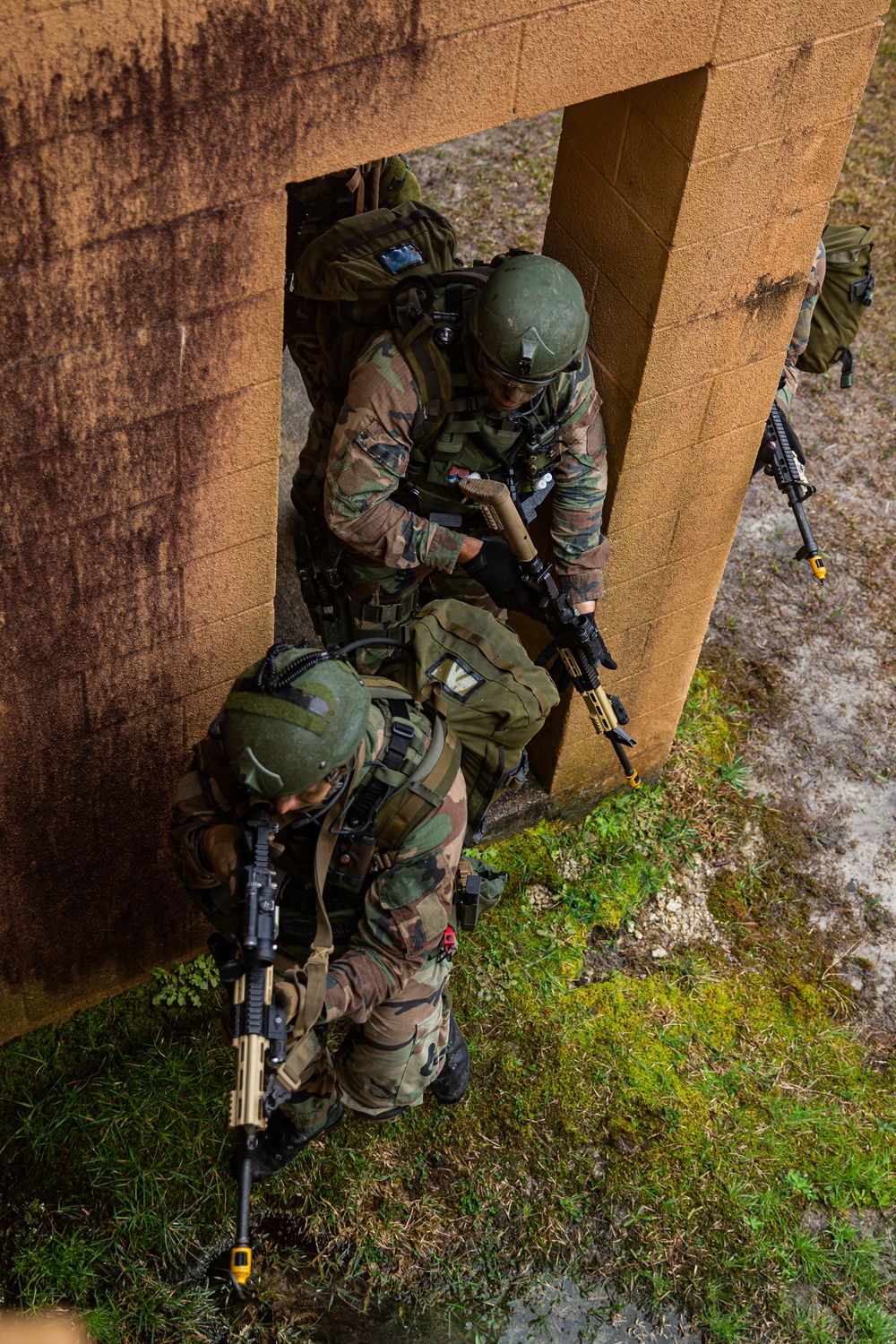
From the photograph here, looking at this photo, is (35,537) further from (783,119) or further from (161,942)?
(783,119)

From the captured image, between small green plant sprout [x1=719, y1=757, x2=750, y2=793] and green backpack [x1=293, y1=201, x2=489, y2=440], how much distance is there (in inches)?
101

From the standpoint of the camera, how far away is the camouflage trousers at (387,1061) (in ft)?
14.3

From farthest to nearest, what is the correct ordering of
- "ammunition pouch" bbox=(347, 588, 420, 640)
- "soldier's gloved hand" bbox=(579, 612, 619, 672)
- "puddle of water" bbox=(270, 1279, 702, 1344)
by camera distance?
1. "ammunition pouch" bbox=(347, 588, 420, 640)
2. "soldier's gloved hand" bbox=(579, 612, 619, 672)
3. "puddle of water" bbox=(270, 1279, 702, 1344)

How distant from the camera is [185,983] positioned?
5.21m

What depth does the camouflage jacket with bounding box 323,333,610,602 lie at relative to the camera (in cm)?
459

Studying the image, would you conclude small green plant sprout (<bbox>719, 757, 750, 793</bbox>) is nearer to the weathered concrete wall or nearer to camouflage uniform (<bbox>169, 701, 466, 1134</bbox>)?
the weathered concrete wall

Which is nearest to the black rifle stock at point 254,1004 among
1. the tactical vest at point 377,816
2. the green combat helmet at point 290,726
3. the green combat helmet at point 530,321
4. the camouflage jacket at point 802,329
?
the green combat helmet at point 290,726

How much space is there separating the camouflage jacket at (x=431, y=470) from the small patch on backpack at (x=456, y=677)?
0.59m

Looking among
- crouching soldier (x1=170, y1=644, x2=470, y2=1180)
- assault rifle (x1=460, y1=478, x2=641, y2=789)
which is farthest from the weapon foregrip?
crouching soldier (x1=170, y1=644, x2=470, y2=1180)

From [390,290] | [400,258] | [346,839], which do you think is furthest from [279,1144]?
[400,258]

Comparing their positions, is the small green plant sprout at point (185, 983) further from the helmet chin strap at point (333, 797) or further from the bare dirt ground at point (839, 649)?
the bare dirt ground at point (839, 649)

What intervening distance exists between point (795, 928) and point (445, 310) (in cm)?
308

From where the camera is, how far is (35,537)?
12.0 feet

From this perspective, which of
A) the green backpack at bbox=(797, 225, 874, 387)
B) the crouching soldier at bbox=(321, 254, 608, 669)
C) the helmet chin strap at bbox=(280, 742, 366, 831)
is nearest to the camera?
the helmet chin strap at bbox=(280, 742, 366, 831)
